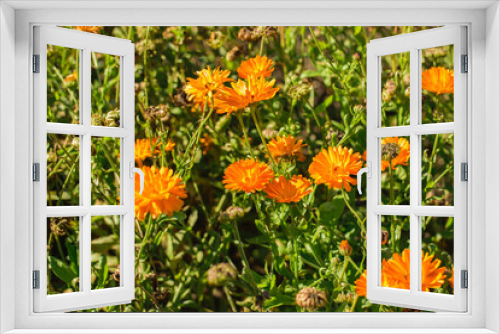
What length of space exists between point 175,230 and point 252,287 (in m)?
0.52

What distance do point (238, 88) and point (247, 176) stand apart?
419 mm

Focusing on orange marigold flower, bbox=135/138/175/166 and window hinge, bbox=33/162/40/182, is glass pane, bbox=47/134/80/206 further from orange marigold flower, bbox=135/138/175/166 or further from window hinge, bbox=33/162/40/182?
window hinge, bbox=33/162/40/182

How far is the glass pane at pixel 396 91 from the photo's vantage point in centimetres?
204

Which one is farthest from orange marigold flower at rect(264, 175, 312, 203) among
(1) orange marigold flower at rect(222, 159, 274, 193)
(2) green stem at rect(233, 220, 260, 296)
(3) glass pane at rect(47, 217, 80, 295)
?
(3) glass pane at rect(47, 217, 80, 295)

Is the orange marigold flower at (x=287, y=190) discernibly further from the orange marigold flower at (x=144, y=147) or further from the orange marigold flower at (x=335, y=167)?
the orange marigold flower at (x=144, y=147)

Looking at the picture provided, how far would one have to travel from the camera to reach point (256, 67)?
2215 millimetres

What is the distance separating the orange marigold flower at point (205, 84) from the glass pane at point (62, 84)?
54 cm

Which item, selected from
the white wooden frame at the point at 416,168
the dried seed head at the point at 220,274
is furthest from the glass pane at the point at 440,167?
the dried seed head at the point at 220,274

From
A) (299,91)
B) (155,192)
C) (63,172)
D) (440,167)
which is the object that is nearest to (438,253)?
(440,167)

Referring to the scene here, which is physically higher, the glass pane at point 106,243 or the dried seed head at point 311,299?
the glass pane at point 106,243

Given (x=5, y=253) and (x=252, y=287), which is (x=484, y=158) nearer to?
(x=252, y=287)

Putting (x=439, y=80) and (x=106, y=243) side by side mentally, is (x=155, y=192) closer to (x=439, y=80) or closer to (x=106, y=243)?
(x=106, y=243)

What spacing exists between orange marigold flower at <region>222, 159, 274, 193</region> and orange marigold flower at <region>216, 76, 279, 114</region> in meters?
0.27
